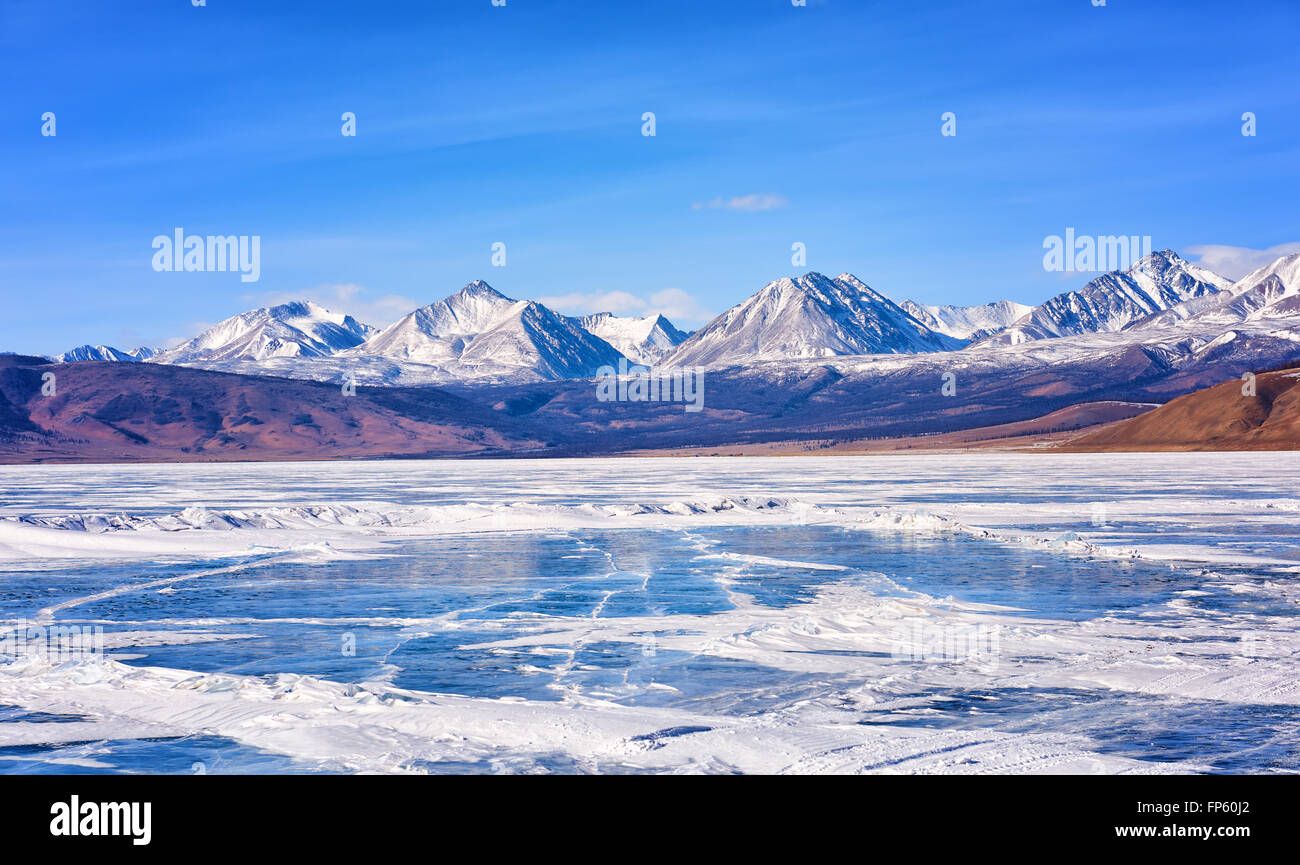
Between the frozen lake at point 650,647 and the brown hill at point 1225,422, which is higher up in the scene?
the brown hill at point 1225,422

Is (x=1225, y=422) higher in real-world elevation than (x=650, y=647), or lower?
higher

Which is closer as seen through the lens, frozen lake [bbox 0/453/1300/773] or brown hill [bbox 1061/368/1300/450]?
frozen lake [bbox 0/453/1300/773]

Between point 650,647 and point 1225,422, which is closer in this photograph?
point 650,647

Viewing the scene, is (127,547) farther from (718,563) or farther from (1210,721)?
(1210,721)

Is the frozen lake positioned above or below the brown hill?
below
